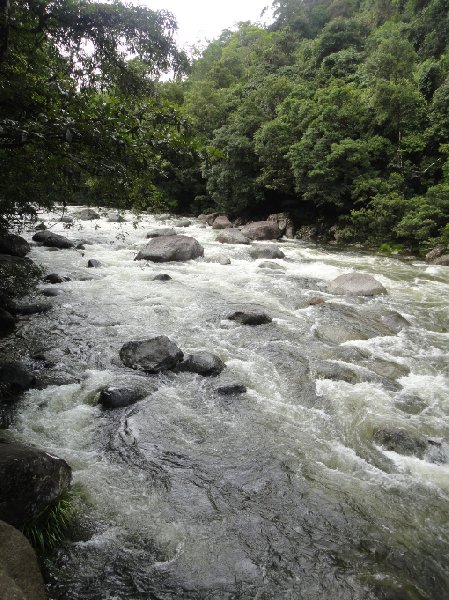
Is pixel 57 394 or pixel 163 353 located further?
pixel 163 353

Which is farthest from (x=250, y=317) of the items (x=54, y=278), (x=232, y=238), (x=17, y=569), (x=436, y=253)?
(x=232, y=238)

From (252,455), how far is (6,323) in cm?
599

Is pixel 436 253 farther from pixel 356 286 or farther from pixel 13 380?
pixel 13 380

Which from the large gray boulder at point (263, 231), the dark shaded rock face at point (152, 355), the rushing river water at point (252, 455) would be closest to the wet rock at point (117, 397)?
the rushing river water at point (252, 455)

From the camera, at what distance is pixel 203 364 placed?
6516 mm

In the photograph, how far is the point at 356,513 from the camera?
3863 mm

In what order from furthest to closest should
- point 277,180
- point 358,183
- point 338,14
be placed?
point 338,14 → point 277,180 → point 358,183

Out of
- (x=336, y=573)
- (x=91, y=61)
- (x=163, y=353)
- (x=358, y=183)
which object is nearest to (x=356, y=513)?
(x=336, y=573)

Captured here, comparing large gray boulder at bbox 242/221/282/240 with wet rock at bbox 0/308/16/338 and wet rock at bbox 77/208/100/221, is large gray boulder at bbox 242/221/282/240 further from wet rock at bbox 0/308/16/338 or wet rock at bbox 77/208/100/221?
wet rock at bbox 0/308/16/338

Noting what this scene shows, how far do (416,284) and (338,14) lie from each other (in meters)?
48.2

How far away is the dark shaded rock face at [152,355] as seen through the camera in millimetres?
6484

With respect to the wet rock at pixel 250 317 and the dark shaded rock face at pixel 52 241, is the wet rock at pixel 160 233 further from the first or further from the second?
the wet rock at pixel 250 317

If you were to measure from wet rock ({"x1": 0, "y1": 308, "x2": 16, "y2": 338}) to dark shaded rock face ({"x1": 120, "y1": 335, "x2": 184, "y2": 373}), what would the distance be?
272 centimetres

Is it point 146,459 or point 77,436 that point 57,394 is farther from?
point 146,459
